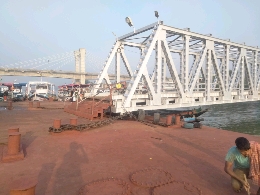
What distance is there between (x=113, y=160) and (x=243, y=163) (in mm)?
2949

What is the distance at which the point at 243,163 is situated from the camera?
12.1 ft

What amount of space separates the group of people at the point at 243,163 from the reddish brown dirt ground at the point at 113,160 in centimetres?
37

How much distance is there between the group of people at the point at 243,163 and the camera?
11.5 ft

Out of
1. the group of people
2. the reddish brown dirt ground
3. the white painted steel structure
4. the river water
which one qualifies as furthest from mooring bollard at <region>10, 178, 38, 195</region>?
the river water

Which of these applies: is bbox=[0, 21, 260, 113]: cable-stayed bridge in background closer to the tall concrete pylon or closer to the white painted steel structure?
the white painted steel structure

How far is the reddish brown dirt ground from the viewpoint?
3.96m

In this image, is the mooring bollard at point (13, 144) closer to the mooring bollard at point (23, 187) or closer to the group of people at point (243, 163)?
the mooring bollard at point (23, 187)

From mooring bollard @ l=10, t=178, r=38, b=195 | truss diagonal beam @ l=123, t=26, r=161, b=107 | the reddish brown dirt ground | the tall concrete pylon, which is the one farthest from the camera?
the tall concrete pylon

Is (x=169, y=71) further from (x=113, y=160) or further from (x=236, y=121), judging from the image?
(x=236, y=121)

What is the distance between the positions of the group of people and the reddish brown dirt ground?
A: 369mm

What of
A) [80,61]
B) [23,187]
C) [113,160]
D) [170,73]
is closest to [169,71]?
[170,73]

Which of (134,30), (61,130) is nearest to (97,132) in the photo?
(61,130)

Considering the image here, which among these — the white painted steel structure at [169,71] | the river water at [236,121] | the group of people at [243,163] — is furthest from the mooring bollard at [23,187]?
the river water at [236,121]

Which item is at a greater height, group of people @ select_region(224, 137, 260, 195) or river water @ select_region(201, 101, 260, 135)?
group of people @ select_region(224, 137, 260, 195)
